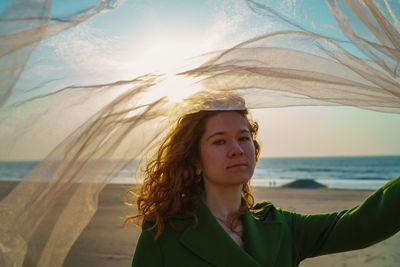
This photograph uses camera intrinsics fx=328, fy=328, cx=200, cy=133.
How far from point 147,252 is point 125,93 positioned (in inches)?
34.9

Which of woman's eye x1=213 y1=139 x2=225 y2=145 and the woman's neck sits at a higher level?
woman's eye x1=213 y1=139 x2=225 y2=145

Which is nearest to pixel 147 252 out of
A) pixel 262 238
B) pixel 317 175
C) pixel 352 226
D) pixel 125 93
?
pixel 262 238

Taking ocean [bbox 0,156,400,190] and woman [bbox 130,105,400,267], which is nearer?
ocean [bbox 0,156,400,190]

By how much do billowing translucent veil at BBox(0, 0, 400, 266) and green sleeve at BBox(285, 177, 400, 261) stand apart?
1.53ft

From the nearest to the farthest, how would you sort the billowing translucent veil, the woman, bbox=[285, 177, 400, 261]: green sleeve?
the billowing translucent veil
bbox=[285, 177, 400, 261]: green sleeve
the woman

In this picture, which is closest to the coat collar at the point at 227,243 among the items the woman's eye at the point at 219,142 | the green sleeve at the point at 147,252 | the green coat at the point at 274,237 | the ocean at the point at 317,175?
the green coat at the point at 274,237

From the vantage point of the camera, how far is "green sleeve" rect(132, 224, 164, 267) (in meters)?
1.77

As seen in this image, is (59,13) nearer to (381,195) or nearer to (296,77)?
(296,77)

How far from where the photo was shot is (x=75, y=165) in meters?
1.57

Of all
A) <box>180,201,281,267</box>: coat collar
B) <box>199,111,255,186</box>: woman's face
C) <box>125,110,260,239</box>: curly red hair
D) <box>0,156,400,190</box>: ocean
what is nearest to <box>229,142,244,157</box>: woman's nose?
<box>199,111,255,186</box>: woman's face

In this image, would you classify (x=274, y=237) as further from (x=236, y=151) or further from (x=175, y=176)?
(x=175, y=176)

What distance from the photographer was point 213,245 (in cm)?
186

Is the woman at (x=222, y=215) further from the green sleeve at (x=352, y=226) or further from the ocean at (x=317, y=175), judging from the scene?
the ocean at (x=317, y=175)

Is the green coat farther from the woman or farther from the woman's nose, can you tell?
the woman's nose
